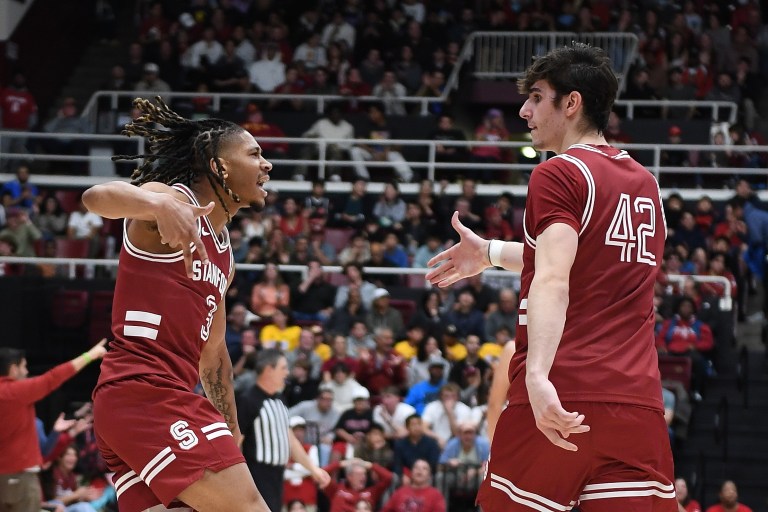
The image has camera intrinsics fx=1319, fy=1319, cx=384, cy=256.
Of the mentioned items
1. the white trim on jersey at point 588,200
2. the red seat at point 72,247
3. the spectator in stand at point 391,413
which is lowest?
the spectator in stand at point 391,413

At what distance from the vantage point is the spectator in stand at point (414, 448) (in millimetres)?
12469

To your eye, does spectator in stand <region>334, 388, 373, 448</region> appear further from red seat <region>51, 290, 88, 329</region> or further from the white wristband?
the white wristband

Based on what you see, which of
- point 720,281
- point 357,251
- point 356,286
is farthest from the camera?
point 357,251

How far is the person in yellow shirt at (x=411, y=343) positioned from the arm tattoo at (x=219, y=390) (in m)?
8.69

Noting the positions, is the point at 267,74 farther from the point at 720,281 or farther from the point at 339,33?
the point at 720,281

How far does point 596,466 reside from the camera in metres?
4.25

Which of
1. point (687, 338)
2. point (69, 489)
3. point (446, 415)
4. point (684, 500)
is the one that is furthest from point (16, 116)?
point (684, 500)

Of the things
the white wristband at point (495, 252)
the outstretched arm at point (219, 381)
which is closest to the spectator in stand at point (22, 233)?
the outstretched arm at point (219, 381)

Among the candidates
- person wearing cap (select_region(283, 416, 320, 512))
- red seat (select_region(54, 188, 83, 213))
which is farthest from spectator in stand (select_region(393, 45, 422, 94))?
person wearing cap (select_region(283, 416, 320, 512))

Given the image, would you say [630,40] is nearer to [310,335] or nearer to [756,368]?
[756,368]

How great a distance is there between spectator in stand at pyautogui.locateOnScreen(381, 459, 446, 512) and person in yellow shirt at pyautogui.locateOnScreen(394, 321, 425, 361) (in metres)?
2.72

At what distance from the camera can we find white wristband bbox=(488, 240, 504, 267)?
205 inches

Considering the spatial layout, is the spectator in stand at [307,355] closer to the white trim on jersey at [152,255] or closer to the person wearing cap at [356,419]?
the person wearing cap at [356,419]

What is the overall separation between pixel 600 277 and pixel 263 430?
5782mm
